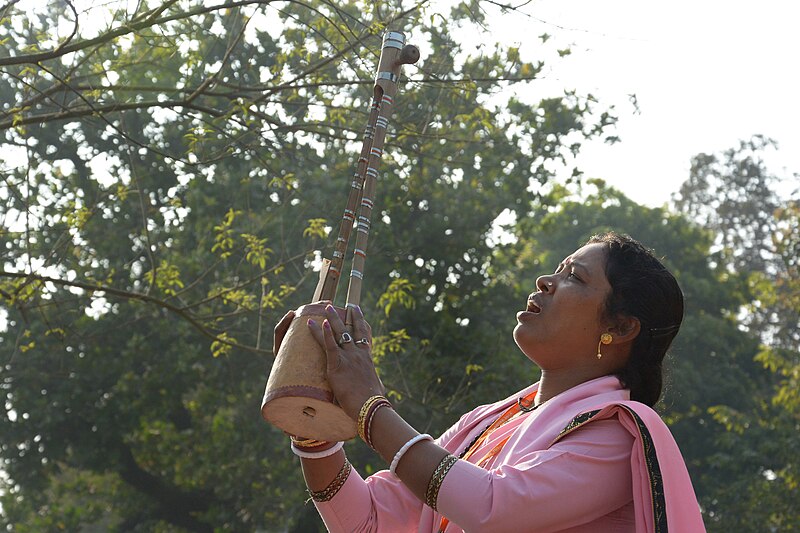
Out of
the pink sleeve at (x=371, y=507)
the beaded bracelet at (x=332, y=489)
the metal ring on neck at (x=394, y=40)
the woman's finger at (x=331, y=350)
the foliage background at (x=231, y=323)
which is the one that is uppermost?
the foliage background at (x=231, y=323)

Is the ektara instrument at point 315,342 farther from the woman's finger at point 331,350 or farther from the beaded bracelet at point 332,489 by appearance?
the beaded bracelet at point 332,489

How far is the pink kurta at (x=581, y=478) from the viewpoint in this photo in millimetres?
2182

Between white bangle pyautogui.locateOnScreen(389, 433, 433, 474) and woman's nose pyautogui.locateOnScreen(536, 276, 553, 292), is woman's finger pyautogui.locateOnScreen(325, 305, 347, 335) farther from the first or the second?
woman's nose pyautogui.locateOnScreen(536, 276, 553, 292)

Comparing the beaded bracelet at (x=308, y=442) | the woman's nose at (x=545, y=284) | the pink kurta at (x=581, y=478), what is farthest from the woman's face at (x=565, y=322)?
the beaded bracelet at (x=308, y=442)

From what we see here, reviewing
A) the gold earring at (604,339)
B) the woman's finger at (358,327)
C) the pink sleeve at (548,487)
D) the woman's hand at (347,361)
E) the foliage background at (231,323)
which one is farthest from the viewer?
the foliage background at (231,323)

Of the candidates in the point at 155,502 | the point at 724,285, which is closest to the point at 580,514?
the point at 155,502

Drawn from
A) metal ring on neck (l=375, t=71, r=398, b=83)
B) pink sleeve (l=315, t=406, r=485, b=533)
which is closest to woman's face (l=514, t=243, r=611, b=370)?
pink sleeve (l=315, t=406, r=485, b=533)

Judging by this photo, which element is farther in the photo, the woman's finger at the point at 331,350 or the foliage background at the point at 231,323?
the foliage background at the point at 231,323

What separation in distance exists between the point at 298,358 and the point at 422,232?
11201 mm

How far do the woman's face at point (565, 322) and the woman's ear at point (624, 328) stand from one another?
0.03 metres

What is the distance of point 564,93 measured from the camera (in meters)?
12.0

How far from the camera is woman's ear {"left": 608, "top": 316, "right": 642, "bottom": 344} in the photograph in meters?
2.66

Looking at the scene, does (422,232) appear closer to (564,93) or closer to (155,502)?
(564,93)

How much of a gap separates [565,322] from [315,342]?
2.11 ft
